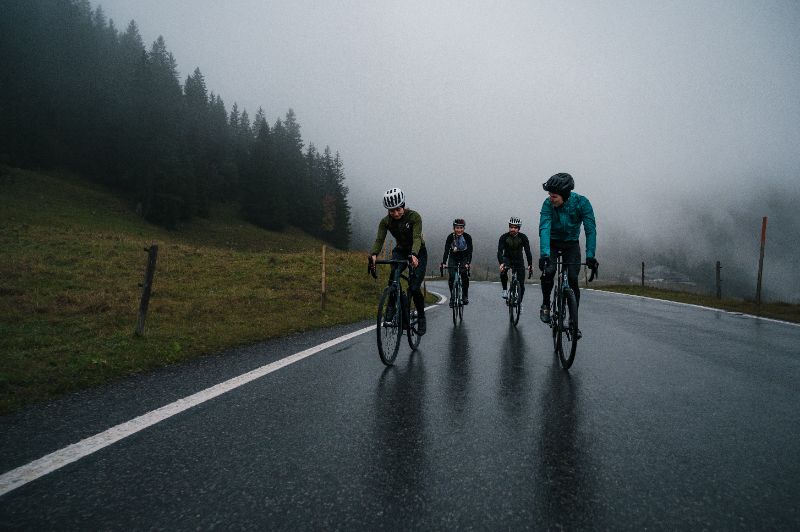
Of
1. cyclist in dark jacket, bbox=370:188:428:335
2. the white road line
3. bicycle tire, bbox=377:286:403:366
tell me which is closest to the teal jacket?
cyclist in dark jacket, bbox=370:188:428:335

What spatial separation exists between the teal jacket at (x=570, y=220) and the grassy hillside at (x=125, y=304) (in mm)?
4812

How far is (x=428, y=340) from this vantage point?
24.2 ft

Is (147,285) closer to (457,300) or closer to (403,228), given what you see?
(403,228)

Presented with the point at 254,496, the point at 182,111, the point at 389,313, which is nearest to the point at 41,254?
the point at 389,313

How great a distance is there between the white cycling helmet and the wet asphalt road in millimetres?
2216

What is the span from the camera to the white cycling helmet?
247 inches

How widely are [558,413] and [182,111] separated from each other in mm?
60442

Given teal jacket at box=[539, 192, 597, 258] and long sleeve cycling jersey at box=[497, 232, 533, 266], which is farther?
long sleeve cycling jersey at box=[497, 232, 533, 266]

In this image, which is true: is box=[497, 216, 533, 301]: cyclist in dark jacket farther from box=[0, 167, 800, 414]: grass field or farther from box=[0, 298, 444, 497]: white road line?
box=[0, 298, 444, 497]: white road line

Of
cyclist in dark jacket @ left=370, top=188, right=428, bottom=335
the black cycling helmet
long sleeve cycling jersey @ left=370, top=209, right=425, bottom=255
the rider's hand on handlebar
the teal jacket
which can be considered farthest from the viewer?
long sleeve cycling jersey @ left=370, top=209, right=425, bottom=255

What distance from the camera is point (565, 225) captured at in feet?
20.3

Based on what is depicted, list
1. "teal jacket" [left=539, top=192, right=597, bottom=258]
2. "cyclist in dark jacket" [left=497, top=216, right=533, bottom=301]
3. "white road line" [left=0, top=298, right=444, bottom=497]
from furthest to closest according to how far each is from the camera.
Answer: "cyclist in dark jacket" [left=497, top=216, right=533, bottom=301], "teal jacket" [left=539, top=192, right=597, bottom=258], "white road line" [left=0, top=298, right=444, bottom=497]

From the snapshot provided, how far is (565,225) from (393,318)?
8.89ft

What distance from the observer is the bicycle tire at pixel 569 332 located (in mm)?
5276
